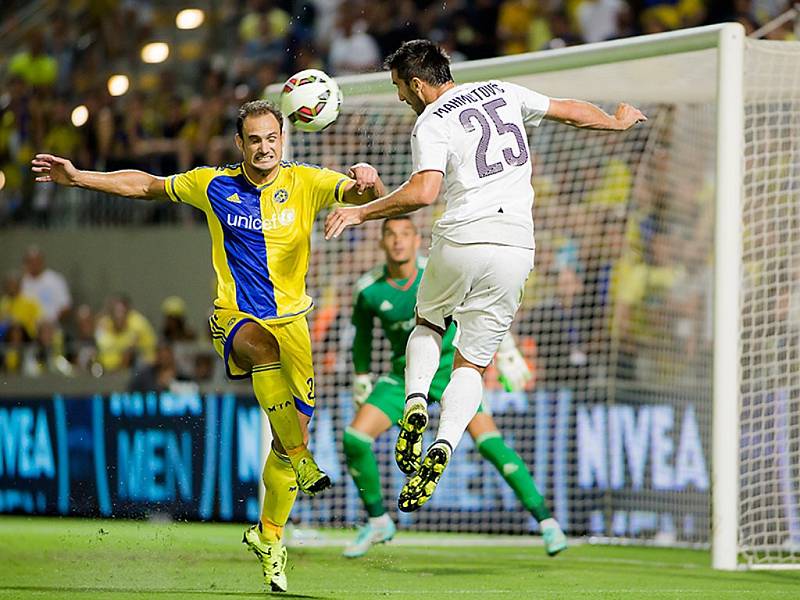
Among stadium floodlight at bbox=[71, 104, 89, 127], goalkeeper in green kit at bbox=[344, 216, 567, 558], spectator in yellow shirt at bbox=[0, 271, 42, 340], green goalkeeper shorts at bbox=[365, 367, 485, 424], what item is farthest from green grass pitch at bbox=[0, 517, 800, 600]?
stadium floodlight at bbox=[71, 104, 89, 127]

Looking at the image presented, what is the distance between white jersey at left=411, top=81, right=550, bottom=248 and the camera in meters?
7.11

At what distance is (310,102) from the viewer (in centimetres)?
769

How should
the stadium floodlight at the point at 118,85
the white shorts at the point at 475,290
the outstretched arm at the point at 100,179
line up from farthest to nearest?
the stadium floodlight at the point at 118,85 < the outstretched arm at the point at 100,179 < the white shorts at the point at 475,290

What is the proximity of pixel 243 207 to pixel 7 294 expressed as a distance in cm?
1007

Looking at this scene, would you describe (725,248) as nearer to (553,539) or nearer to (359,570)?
(553,539)

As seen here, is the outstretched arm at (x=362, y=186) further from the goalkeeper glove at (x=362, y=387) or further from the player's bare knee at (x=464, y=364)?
the goalkeeper glove at (x=362, y=387)

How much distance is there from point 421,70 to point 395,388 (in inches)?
127

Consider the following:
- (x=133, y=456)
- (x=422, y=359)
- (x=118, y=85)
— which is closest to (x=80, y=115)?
(x=118, y=85)

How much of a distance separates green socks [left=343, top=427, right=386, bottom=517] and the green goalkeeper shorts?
0.23 meters

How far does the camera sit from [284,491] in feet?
25.3

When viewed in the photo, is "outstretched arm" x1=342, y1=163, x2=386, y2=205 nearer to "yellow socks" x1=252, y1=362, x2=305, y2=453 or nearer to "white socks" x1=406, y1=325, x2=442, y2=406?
"white socks" x1=406, y1=325, x2=442, y2=406

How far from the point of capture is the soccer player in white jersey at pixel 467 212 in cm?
707

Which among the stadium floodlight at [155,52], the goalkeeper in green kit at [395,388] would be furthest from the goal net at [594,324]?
the stadium floodlight at [155,52]

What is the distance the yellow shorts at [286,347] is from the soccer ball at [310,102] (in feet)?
3.43
